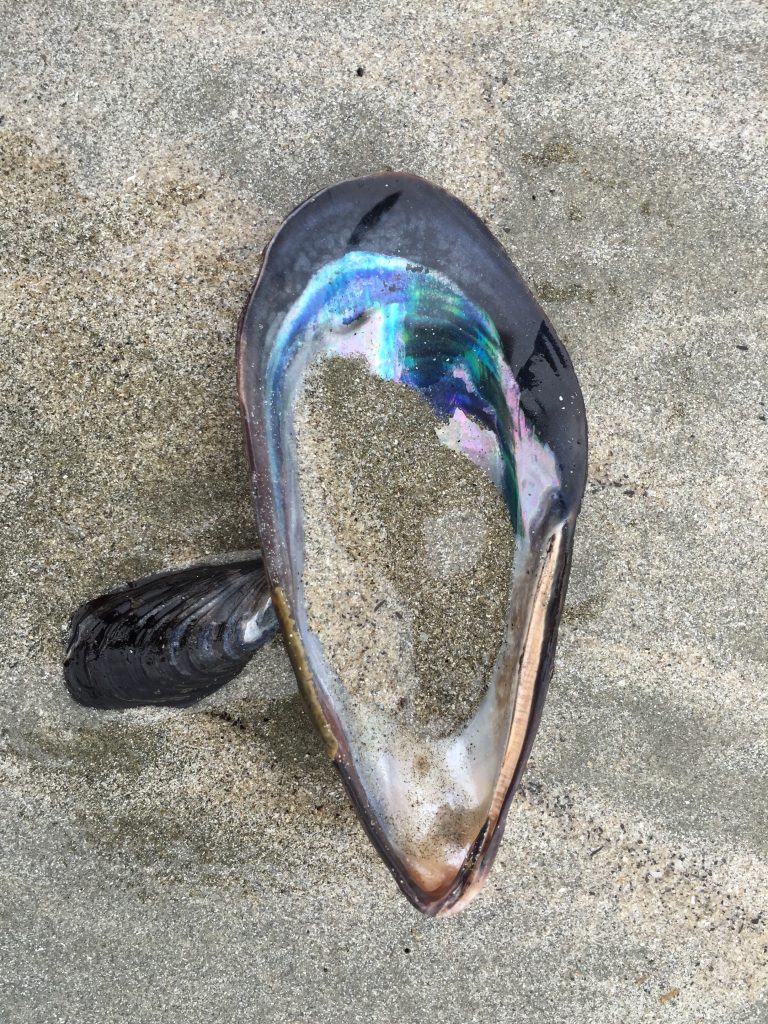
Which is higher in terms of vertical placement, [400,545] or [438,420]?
[438,420]

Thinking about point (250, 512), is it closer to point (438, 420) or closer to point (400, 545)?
point (400, 545)

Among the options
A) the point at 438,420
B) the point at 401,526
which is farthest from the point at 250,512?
the point at 438,420

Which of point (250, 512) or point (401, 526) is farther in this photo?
point (250, 512)

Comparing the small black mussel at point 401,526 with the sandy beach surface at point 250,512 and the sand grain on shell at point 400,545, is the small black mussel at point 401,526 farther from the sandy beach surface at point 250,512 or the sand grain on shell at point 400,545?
the sandy beach surface at point 250,512

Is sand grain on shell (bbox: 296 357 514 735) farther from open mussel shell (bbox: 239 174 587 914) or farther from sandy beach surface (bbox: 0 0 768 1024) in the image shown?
sandy beach surface (bbox: 0 0 768 1024)

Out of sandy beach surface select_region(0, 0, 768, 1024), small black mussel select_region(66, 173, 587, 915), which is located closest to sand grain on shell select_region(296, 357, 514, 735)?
small black mussel select_region(66, 173, 587, 915)

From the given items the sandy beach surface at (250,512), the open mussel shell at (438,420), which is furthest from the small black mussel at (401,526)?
the sandy beach surface at (250,512)
